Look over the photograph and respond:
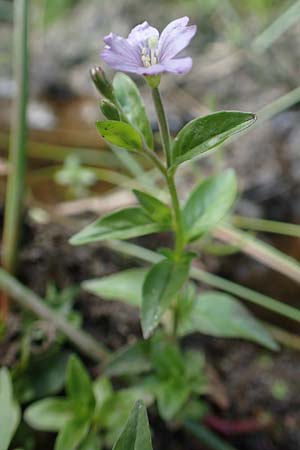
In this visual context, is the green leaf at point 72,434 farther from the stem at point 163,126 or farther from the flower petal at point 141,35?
the flower petal at point 141,35

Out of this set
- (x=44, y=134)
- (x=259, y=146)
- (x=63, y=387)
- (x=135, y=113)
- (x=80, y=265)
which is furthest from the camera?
(x=44, y=134)

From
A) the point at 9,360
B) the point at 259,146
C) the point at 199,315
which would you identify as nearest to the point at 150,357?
the point at 199,315

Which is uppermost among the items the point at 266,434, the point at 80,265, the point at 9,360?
the point at 80,265

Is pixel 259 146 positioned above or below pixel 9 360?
above

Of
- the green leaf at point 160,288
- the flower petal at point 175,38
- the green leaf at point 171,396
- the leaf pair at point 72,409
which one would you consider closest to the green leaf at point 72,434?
the leaf pair at point 72,409

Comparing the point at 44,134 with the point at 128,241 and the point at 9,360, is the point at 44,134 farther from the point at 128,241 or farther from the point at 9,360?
the point at 9,360

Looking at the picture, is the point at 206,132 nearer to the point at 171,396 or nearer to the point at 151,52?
the point at 151,52
